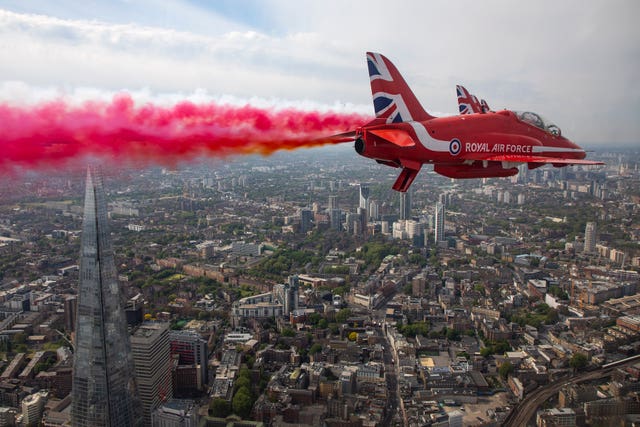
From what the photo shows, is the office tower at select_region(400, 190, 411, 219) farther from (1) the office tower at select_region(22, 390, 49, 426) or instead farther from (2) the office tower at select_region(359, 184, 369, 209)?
(1) the office tower at select_region(22, 390, 49, 426)

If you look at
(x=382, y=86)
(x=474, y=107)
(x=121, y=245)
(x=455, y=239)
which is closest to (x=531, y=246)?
(x=455, y=239)

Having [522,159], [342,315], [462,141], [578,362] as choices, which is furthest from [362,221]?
[462,141]

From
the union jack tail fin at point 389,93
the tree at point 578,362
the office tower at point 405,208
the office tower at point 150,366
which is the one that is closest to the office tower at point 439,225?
the office tower at point 405,208

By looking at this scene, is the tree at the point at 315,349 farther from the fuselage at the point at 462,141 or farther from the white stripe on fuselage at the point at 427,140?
the white stripe on fuselage at the point at 427,140

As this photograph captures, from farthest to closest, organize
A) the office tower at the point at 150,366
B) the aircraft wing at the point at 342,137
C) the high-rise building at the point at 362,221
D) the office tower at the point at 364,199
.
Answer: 1. the office tower at the point at 364,199
2. the high-rise building at the point at 362,221
3. the office tower at the point at 150,366
4. the aircraft wing at the point at 342,137

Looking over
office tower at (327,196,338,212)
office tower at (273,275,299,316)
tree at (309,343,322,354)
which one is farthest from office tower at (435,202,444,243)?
tree at (309,343,322,354)

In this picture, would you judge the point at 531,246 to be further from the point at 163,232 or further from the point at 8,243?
the point at 8,243
